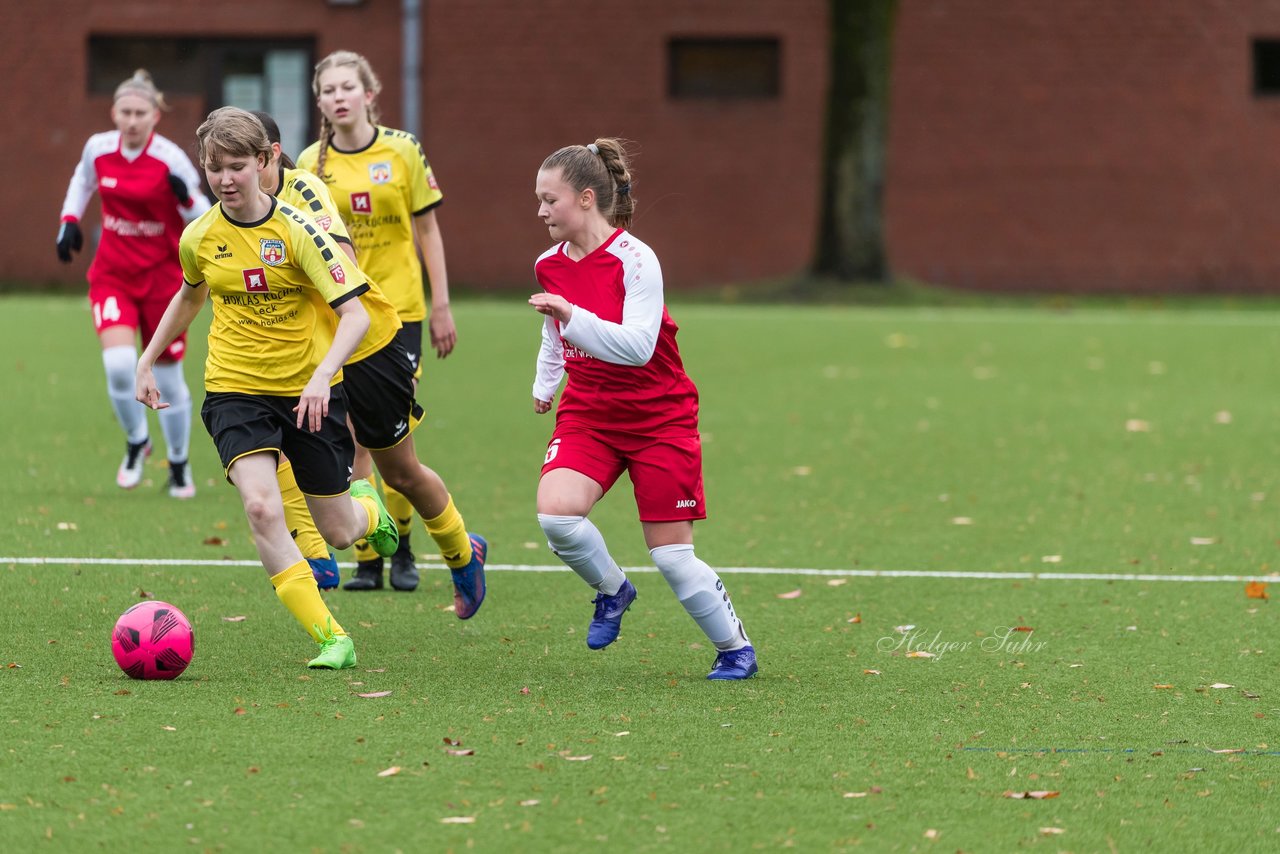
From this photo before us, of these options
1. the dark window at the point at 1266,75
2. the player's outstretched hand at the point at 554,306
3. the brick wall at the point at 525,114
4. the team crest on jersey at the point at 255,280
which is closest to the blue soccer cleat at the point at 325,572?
the team crest on jersey at the point at 255,280

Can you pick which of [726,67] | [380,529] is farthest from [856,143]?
[380,529]

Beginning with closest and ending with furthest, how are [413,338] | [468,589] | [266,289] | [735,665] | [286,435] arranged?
[735,665]
[266,289]
[286,435]
[468,589]
[413,338]

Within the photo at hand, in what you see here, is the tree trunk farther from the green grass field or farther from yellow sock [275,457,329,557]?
yellow sock [275,457,329,557]

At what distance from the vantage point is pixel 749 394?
1450 centimetres

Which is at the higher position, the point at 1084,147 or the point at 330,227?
the point at 1084,147

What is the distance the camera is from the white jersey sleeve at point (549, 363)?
19.5 ft

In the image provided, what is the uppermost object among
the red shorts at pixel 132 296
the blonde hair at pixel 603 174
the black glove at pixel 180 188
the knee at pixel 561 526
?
the blonde hair at pixel 603 174

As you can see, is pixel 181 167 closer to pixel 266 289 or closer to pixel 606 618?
pixel 266 289

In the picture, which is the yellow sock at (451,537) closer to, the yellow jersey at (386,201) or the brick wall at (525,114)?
the yellow jersey at (386,201)

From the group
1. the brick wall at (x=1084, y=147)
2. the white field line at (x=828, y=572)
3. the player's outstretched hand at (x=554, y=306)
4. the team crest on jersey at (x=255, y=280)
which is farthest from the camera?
the brick wall at (x=1084, y=147)

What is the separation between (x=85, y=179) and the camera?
9.48m

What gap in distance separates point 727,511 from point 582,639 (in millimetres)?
3089

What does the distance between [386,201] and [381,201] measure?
0.07 feet

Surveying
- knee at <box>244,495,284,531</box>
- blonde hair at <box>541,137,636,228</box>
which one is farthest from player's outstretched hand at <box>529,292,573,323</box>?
knee at <box>244,495,284,531</box>
